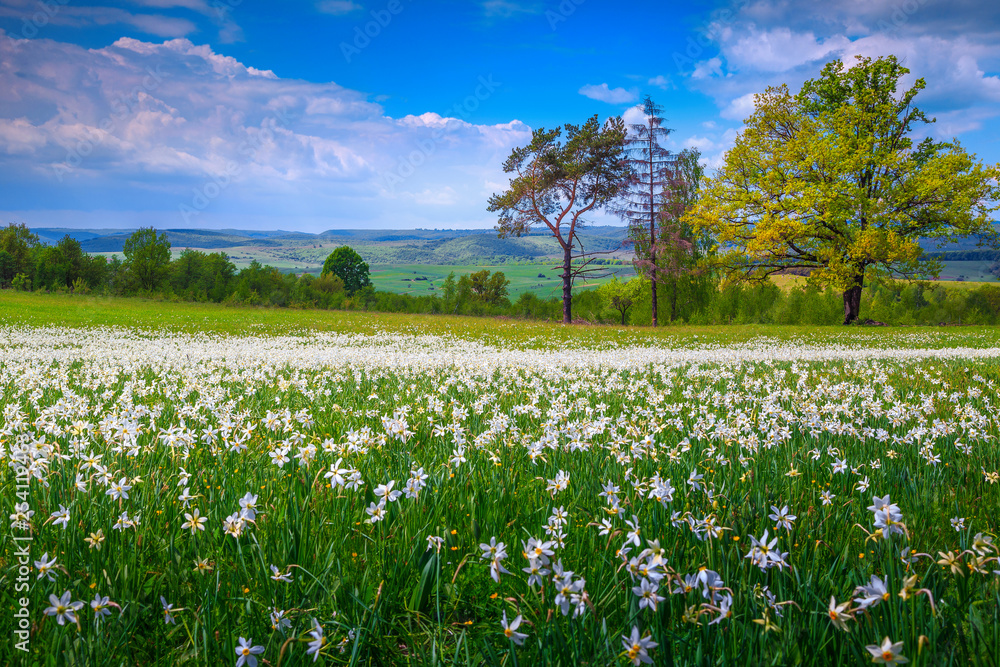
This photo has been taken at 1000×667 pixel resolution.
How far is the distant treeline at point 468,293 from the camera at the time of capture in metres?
44.5

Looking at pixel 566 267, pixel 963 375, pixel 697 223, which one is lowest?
pixel 963 375

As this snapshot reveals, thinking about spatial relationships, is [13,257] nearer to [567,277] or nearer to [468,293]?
[468,293]

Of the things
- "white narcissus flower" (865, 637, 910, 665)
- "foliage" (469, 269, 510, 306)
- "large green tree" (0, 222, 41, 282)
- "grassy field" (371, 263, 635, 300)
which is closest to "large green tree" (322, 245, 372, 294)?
"grassy field" (371, 263, 635, 300)

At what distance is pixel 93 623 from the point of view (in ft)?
6.33

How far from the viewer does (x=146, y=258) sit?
65.1 metres

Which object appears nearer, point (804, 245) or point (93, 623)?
point (93, 623)

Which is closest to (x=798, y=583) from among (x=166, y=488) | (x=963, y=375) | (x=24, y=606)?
(x=24, y=606)

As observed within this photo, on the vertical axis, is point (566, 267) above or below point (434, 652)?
above

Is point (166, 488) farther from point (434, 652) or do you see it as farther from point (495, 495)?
point (434, 652)

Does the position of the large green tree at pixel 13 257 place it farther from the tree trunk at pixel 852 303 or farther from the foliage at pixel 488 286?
the tree trunk at pixel 852 303

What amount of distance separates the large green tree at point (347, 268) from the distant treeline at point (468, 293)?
4598 millimetres

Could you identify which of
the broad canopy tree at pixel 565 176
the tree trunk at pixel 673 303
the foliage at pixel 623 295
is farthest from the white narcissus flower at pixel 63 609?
the foliage at pixel 623 295

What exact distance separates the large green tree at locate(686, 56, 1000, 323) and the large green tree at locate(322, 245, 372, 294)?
222 feet

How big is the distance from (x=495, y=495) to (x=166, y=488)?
7.01 feet
